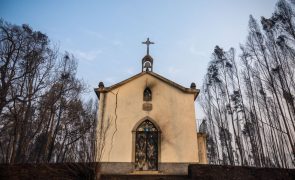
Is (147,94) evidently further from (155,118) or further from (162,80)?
(155,118)

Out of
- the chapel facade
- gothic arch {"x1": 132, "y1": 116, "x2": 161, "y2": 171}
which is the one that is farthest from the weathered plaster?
gothic arch {"x1": 132, "y1": 116, "x2": 161, "y2": 171}

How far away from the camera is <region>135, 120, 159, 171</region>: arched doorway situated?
42.7ft

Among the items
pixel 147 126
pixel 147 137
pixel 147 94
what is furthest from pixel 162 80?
pixel 147 137

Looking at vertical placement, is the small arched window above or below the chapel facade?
above

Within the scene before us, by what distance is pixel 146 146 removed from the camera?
13.4 m

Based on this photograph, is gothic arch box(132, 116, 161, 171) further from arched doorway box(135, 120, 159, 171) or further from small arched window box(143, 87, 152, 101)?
small arched window box(143, 87, 152, 101)

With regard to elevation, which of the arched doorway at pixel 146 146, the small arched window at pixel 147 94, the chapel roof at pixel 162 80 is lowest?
the arched doorway at pixel 146 146

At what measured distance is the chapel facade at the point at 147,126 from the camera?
12922 millimetres

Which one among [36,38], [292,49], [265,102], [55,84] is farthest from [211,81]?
[36,38]

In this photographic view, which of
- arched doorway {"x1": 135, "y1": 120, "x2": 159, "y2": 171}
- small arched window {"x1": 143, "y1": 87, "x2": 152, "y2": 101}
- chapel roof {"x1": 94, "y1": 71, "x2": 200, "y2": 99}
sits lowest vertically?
arched doorway {"x1": 135, "y1": 120, "x2": 159, "y2": 171}

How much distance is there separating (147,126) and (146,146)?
1223 mm

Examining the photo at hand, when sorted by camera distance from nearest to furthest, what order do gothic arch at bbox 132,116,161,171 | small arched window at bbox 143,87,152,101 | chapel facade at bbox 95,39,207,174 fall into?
chapel facade at bbox 95,39,207,174 → gothic arch at bbox 132,116,161,171 → small arched window at bbox 143,87,152,101

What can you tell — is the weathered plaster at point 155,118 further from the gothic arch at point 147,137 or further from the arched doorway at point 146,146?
the arched doorway at point 146,146

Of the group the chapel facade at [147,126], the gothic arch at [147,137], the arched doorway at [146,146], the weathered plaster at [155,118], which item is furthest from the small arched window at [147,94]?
the arched doorway at [146,146]
